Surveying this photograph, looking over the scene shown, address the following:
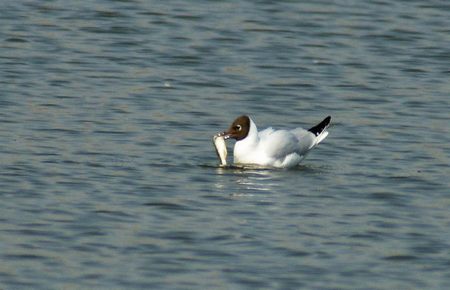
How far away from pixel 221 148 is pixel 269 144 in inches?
21.2

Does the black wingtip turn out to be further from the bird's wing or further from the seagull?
the bird's wing

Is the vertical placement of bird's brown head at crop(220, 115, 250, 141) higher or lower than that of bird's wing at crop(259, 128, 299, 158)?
higher

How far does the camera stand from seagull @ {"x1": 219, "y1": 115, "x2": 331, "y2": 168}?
1589cm

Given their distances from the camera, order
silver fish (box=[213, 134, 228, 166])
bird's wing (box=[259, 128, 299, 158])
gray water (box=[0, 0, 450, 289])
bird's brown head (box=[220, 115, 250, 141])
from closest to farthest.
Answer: gray water (box=[0, 0, 450, 289])
silver fish (box=[213, 134, 228, 166])
bird's wing (box=[259, 128, 299, 158])
bird's brown head (box=[220, 115, 250, 141])

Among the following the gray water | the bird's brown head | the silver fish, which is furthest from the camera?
the bird's brown head

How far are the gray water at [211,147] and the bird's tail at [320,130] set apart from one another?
251 millimetres

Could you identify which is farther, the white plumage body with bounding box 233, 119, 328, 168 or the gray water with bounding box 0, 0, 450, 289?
the white plumage body with bounding box 233, 119, 328, 168

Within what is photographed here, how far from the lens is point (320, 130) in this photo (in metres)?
16.5

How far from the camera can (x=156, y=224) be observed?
1275 cm

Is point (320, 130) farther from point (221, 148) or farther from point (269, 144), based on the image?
point (221, 148)

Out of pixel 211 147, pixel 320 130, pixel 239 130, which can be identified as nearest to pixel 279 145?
pixel 239 130

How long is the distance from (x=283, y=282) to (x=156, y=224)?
1.96 m

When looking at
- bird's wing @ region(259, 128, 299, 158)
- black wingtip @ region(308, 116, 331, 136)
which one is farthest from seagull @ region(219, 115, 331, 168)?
black wingtip @ region(308, 116, 331, 136)

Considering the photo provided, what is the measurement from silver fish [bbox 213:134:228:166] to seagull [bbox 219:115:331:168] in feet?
0.68
